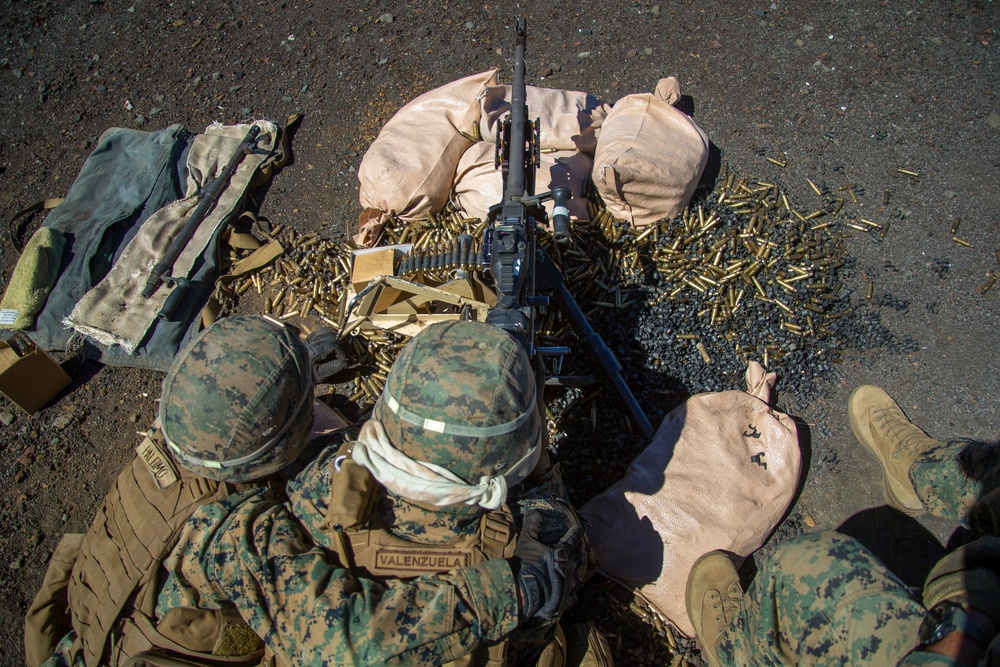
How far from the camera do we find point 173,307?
550 cm

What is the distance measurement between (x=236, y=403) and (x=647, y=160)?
376 cm

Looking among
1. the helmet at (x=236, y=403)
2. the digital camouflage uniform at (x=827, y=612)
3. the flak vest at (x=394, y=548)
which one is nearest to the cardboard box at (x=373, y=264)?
the helmet at (x=236, y=403)

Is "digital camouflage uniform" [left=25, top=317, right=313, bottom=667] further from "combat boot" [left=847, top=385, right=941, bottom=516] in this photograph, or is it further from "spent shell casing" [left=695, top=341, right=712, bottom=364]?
"combat boot" [left=847, top=385, right=941, bottom=516]

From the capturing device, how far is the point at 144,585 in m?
3.21

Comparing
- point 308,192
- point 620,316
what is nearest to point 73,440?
point 308,192

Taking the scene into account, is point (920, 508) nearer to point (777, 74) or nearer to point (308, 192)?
point (777, 74)

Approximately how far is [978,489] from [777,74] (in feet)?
15.6

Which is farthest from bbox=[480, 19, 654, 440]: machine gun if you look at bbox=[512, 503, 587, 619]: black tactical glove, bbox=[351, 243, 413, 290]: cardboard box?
bbox=[512, 503, 587, 619]: black tactical glove

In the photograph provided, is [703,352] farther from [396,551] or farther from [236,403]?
[236,403]

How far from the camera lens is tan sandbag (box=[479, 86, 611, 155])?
5.67m

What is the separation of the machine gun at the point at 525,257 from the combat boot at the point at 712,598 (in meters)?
1.01

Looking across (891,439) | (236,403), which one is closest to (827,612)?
(891,439)

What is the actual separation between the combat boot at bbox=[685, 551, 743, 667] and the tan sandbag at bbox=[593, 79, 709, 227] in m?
2.95

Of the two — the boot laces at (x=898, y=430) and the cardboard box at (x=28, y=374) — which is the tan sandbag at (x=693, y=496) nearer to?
the boot laces at (x=898, y=430)
